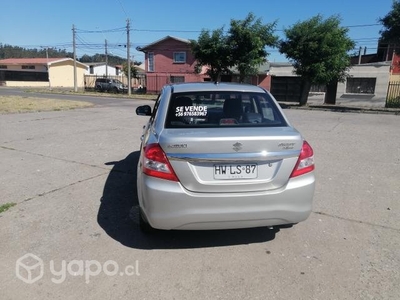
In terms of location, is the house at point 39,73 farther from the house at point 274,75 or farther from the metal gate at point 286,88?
the metal gate at point 286,88

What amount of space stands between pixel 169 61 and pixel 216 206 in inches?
1356

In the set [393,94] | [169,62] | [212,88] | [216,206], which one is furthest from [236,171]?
[169,62]

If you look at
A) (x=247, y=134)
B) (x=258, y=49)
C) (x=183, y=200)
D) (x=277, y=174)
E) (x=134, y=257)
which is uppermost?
(x=258, y=49)

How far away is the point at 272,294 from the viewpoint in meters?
2.60

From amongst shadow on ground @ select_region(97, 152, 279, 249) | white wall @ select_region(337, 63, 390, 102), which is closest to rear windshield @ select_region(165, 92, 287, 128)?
shadow on ground @ select_region(97, 152, 279, 249)

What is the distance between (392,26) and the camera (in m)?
18.8

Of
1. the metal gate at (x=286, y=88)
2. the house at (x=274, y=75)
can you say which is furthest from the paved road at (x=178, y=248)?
the metal gate at (x=286, y=88)

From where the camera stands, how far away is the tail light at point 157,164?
288cm

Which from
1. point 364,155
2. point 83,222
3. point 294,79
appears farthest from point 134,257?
point 294,79

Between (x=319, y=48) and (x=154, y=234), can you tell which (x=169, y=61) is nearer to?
(x=319, y=48)

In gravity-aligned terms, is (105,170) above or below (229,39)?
below

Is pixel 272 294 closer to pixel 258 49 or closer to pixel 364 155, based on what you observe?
pixel 364 155

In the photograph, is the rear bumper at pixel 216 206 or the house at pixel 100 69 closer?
the rear bumper at pixel 216 206

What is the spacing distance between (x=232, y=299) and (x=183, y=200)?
879 millimetres
